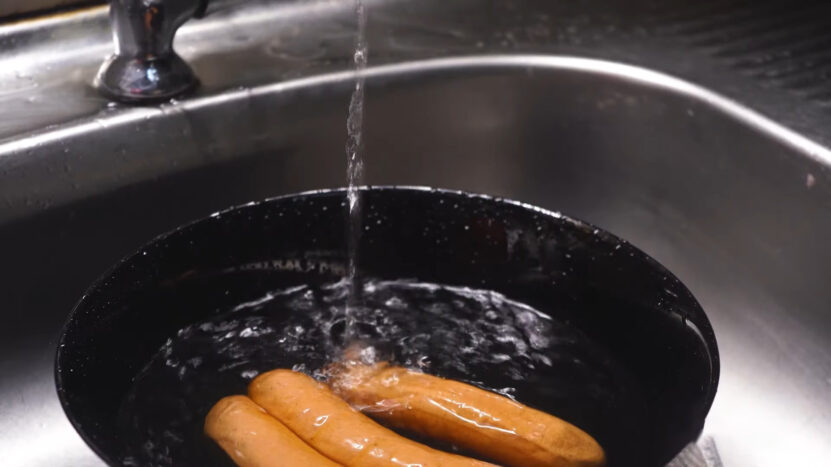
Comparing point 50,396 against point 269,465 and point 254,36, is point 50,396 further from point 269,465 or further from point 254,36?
point 254,36

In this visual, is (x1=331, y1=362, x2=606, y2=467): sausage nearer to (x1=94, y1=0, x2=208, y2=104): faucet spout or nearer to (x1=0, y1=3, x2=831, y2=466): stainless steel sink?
(x1=0, y1=3, x2=831, y2=466): stainless steel sink

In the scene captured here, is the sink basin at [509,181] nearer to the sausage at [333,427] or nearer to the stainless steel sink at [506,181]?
the stainless steel sink at [506,181]

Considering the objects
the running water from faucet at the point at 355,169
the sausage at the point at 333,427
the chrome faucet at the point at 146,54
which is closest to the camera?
the sausage at the point at 333,427

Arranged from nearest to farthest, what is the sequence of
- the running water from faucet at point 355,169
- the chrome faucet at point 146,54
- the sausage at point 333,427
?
the sausage at point 333,427 → the running water from faucet at point 355,169 → the chrome faucet at point 146,54

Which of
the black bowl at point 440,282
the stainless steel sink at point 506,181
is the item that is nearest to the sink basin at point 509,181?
the stainless steel sink at point 506,181

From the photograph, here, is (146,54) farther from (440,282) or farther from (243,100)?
(440,282)

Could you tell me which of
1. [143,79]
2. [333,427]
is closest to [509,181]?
[143,79]

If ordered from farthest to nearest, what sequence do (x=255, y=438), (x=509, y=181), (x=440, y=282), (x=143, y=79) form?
(x=509, y=181), (x=143, y=79), (x=440, y=282), (x=255, y=438)
